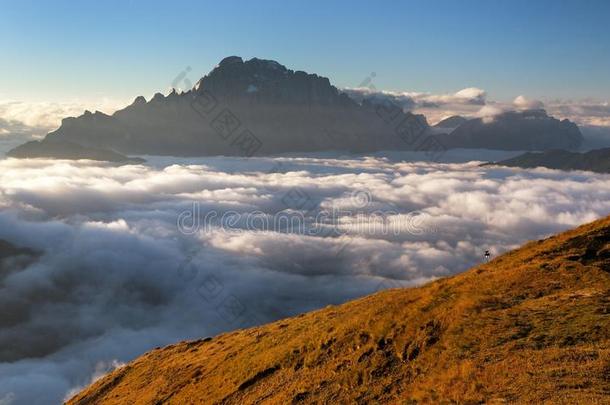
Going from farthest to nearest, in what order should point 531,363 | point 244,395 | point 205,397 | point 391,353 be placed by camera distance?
point 205,397 < point 244,395 < point 391,353 < point 531,363

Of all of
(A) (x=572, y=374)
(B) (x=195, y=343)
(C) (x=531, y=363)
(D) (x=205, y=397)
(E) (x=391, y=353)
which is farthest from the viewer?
(B) (x=195, y=343)

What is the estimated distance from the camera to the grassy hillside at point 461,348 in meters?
27.0

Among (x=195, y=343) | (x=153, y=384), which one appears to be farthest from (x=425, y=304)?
(x=195, y=343)

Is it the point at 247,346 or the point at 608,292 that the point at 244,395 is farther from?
the point at 608,292

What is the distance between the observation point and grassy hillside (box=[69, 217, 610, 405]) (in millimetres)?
26969

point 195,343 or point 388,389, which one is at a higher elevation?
point 388,389

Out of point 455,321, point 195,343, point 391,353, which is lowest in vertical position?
point 195,343

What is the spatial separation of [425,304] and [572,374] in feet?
50.8

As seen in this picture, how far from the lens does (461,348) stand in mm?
32656

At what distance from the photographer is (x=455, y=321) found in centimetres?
3606

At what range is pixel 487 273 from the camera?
46.2 metres

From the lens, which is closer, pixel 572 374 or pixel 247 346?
pixel 572 374

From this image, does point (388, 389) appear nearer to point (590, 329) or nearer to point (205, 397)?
point (590, 329)

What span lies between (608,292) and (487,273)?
38.1 feet
